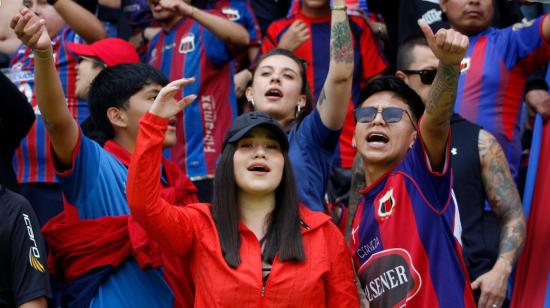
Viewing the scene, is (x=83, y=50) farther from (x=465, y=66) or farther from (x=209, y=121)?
(x=465, y=66)

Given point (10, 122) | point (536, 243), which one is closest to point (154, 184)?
point (10, 122)

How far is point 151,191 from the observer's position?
414 cm

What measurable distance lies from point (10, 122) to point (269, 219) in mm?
1642

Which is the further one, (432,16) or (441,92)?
(432,16)

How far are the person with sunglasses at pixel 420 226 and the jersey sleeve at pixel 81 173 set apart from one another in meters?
1.22

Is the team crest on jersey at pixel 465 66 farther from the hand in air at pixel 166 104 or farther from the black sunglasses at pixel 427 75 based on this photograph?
the hand in air at pixel 166 104

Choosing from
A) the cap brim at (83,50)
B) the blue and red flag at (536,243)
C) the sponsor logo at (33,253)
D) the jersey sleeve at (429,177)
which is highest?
the cap brim at (83,50)

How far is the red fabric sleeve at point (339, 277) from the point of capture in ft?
14.0

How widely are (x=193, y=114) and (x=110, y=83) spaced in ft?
5.58

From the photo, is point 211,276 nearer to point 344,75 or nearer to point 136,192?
point 136,192

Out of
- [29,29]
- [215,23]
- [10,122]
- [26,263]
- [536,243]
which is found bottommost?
[536,243]

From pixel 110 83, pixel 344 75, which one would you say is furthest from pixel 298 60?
pixel 110 83

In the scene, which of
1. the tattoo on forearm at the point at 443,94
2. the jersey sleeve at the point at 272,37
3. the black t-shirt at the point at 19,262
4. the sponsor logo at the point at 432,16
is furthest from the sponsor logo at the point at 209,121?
the tattoo on forearm at the point at 443,94

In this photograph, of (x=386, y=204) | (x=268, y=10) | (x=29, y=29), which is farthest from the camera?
(x=268, y=10)
